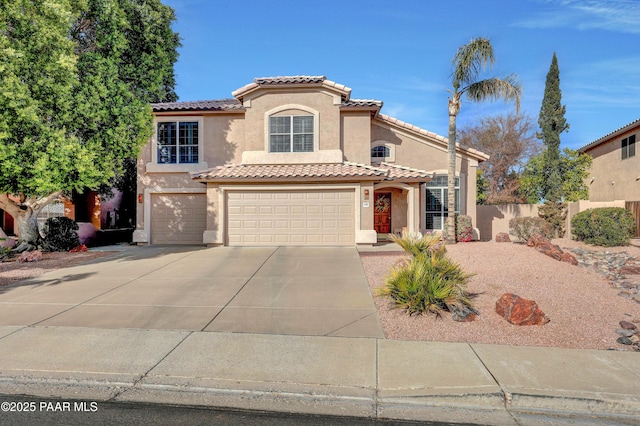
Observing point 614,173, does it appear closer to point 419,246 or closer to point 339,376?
point 419,246

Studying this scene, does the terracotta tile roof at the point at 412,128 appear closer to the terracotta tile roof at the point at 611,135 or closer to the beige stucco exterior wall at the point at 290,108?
the beige stucco exterior wall at the point at 290,108

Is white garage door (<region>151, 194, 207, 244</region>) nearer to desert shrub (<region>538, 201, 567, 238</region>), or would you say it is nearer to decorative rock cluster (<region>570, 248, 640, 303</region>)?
decorative rock cluster (<region>570, 248, 640, 303</region>)

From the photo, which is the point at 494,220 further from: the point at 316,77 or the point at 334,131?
the point at 316,77

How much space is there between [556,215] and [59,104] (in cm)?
2151

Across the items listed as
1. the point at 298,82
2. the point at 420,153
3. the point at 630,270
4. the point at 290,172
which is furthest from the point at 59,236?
the point at 630,270

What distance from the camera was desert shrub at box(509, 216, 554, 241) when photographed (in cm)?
1841

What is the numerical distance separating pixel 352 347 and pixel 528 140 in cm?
3493

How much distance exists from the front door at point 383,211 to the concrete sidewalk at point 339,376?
14.0 metres

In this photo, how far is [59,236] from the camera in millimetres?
16016

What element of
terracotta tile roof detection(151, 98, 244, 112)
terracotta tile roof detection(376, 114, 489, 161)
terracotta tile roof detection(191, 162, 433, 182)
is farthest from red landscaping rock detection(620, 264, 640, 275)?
terracotta tile roof detection(151, 98, 244, 112)

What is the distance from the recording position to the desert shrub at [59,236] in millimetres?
15852

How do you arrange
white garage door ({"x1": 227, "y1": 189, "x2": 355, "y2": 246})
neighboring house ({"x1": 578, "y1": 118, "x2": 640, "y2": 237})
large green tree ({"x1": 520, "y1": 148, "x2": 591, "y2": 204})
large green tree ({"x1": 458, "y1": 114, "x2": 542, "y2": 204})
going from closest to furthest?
white garage door ({"x1": 227, "y1": 189, "x2": 355, "y2": 246}) < neighboring house ({"x1": 578, "y1": 118, "x2": 640, "y2": 237}) < large green tree ({"x1": 520, "y1": 148, "x2": 591, "y2": 204}) < large green tree ({"x1": 458, "y1": 114, "x2": 542, "y2": 204})

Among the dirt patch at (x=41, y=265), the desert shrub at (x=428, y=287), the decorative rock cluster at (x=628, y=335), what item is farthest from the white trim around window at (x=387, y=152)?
the decorative rock cluster at (x=628, y=335)

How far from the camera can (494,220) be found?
21.3m
